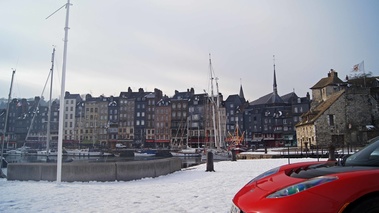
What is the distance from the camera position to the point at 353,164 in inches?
130

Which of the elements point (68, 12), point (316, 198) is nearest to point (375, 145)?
point (316, 198)

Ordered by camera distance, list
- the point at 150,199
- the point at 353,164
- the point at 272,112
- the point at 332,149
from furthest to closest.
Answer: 1. the point at 272,112
2. the point at 332,149
3. the point at 150,199
4. the point at 353,164

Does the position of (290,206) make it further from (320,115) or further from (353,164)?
(320,115)

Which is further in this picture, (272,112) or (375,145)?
(272,112)

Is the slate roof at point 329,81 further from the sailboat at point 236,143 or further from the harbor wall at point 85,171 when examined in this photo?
the harbor wall at point 85,171

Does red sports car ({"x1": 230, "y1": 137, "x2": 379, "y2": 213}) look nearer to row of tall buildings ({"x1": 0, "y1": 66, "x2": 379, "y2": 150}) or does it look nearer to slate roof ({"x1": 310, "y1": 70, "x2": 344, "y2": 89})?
slate roof ({"x1": 310, "y1": 70, "x2": 344, "y2": 89})

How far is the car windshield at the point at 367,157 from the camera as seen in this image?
319 centimetres

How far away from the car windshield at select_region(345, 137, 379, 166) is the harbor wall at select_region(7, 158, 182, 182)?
879cm

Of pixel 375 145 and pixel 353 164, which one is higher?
pixel 375 145

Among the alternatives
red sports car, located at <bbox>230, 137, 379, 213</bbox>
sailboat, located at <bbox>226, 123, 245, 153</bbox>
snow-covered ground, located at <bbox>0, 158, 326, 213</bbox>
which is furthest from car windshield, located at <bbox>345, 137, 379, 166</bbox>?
sailboat, located at <bbox>226, 123, 245, 153</bbox>

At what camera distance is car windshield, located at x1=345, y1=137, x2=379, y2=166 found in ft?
10.5

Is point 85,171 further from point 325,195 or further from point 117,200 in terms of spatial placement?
point 325,195

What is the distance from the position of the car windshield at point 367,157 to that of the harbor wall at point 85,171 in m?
8.79

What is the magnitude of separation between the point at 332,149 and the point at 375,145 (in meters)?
12.0
